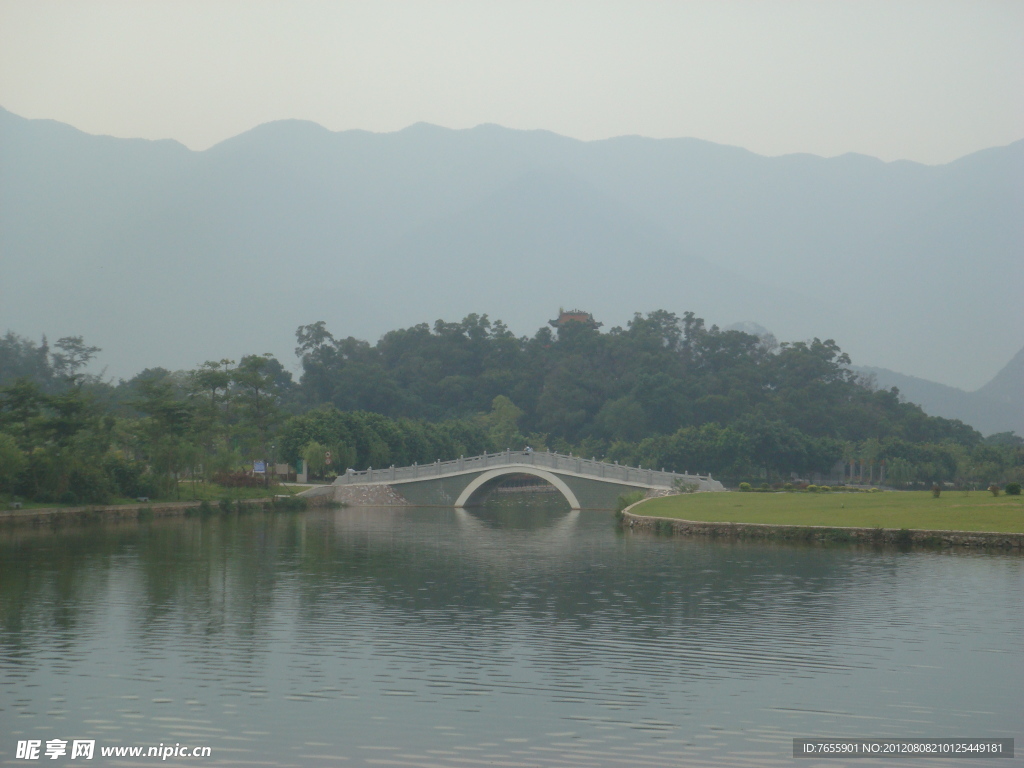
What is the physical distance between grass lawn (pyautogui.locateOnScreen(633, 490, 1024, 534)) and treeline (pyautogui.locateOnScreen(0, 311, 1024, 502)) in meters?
26.4

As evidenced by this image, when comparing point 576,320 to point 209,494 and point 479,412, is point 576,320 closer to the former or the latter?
point 479,412


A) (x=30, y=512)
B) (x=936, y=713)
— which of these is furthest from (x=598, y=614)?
(x=30, y=512)

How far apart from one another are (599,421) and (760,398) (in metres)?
19.0

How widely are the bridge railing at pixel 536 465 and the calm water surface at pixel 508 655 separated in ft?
88.6

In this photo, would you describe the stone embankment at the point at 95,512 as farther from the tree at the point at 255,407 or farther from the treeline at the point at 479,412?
the tree at the point at 255,407

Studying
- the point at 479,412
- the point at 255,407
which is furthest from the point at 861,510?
the point at 479,412

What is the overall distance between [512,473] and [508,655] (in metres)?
51.3

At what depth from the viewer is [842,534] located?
36156mm

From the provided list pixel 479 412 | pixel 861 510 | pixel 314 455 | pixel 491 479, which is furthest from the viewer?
pixel 479 412

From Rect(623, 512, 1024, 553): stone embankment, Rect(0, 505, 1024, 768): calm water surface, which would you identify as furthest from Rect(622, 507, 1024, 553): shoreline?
Rect(0, 505, 1024, 768): calm water surface

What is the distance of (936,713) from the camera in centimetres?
1400

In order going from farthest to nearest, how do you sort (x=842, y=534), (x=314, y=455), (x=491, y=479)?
1. (x=314, y=455)
2. (x=491, y=479)
3. (x=842, y=534)

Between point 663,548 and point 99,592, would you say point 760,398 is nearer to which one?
point 663,548

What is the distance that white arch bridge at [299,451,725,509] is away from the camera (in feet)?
208
